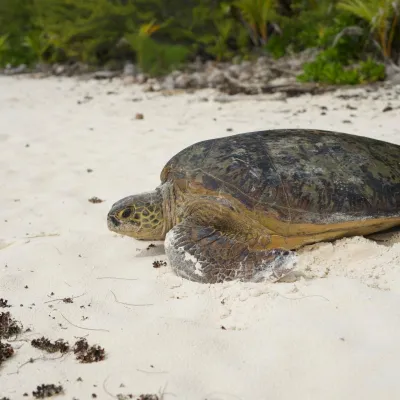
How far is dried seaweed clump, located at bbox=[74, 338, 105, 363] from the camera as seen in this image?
1939 millimetres

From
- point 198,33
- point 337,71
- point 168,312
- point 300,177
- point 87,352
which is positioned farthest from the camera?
point 198,33

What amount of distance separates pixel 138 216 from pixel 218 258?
25.0 inches

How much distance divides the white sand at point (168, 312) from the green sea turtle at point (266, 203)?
0.13m

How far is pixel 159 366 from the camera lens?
1.88 metres

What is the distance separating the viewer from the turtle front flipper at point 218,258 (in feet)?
7.99

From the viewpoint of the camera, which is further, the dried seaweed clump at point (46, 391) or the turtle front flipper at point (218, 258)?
the turtle front flipper at point (218, 258)

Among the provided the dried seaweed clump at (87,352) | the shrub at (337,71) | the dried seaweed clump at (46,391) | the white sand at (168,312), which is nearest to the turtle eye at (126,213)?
the white sand at (168,312)

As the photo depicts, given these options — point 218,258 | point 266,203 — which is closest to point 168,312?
point 218,258

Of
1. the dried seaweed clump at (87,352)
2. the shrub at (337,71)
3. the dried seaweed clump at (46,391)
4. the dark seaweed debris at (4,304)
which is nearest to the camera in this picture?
the dried seaweed clump at (46,391)

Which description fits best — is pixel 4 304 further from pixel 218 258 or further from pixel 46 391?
pixel 218 258

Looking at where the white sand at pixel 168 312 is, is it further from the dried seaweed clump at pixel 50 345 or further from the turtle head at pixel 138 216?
the turtle head at pixel 138 216

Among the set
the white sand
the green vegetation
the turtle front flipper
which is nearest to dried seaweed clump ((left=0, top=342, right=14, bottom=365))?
the white sand

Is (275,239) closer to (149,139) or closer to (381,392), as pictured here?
(381,392)

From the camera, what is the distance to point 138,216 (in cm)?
293
